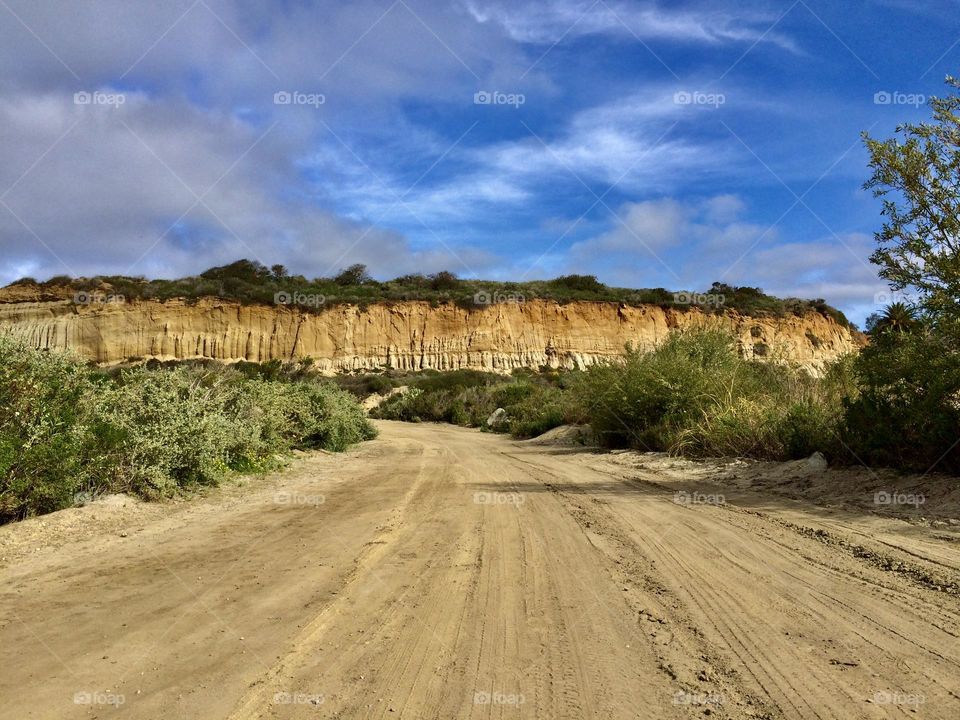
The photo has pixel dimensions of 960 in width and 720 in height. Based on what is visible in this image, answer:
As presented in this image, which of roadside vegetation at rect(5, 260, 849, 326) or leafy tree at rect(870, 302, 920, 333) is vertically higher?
roadside vegetation at rect(5, 260, 849, 326)

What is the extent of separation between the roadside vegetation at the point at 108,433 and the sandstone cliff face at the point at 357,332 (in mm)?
49503

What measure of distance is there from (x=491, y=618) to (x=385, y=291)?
212 ft

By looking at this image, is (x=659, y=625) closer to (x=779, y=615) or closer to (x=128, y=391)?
(x=779, y=615)

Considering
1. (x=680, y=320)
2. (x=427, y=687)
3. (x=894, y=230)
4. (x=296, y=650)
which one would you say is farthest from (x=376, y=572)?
(x=680, y=320)

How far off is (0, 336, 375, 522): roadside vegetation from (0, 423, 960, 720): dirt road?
104cm

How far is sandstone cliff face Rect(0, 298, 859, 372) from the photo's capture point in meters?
60.7

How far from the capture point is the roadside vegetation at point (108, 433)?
6.99 m
